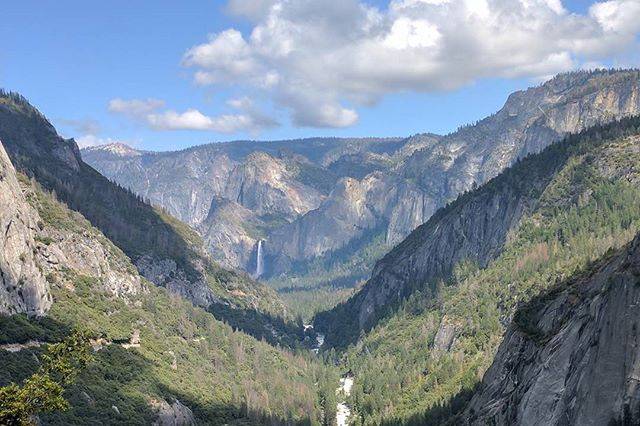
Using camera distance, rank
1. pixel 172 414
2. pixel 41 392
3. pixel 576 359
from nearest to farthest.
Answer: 1. pixel 41 392
2. pixel 576 359
3. pixel 172 414

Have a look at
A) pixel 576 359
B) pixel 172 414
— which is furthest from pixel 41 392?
pixel 172 414

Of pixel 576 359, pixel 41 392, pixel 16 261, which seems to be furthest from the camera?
pixel 16 261

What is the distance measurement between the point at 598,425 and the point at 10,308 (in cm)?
13436

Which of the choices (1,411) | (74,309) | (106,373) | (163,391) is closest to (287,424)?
(163,391)

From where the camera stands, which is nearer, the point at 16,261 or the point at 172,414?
the point at 172,414

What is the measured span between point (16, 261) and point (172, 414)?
5681 centimetres

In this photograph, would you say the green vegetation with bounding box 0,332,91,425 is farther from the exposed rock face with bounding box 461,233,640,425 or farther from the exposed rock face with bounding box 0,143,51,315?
the exposed rock face with bounding box 0,143,51,315

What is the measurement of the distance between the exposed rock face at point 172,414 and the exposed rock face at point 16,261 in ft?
136

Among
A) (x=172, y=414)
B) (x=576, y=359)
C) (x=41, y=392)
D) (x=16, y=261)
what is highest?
(x=16, y=261)

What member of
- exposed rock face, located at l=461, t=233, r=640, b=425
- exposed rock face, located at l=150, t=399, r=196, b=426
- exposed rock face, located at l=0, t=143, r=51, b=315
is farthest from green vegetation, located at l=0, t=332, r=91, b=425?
exposed rock face, located at l=0, t=143, r=51, b=315

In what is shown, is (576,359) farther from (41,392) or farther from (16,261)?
(16,261)

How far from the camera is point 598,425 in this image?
8081 cm

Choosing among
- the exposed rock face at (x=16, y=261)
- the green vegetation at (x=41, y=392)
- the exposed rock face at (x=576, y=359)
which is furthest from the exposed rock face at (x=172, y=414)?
the green vegetation at (x=41, y=392)

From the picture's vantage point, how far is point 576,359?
9288 cm
